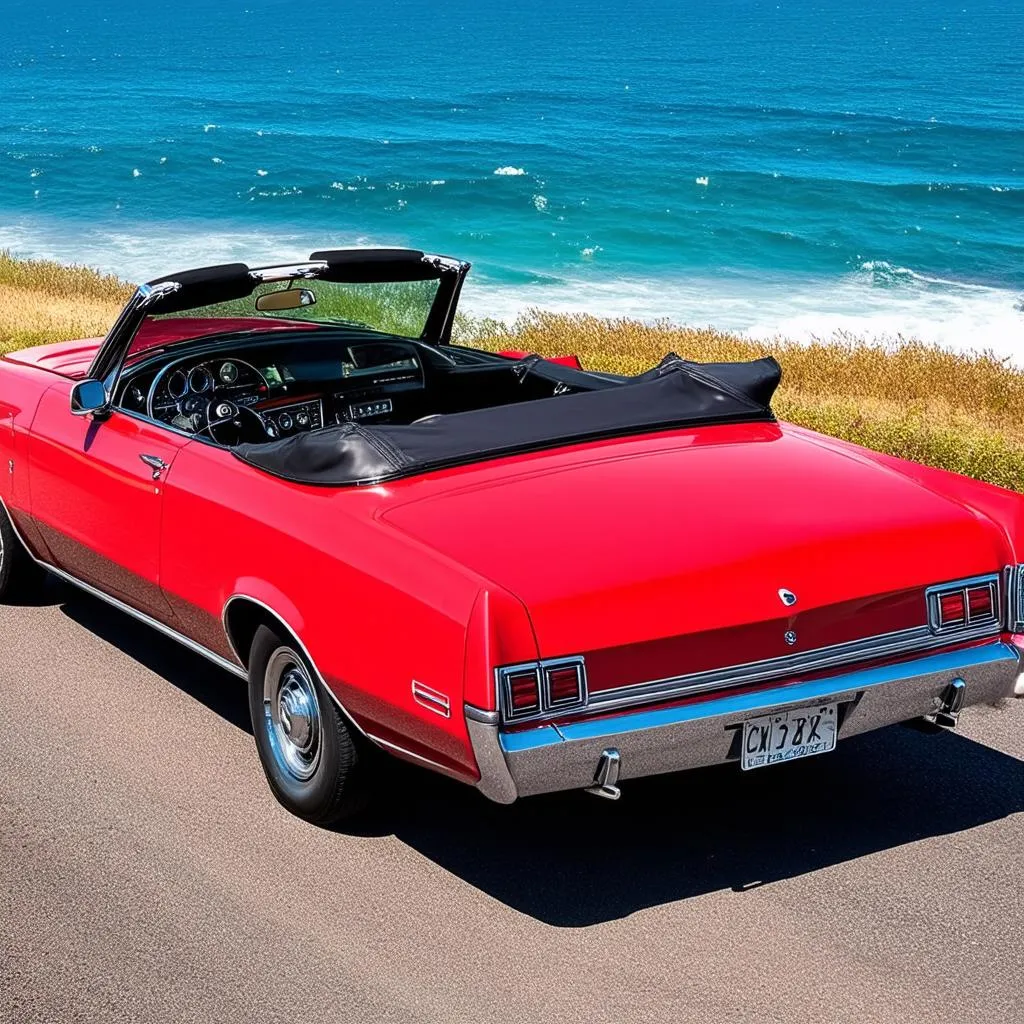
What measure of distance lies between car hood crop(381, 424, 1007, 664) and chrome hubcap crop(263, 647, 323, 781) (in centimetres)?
69

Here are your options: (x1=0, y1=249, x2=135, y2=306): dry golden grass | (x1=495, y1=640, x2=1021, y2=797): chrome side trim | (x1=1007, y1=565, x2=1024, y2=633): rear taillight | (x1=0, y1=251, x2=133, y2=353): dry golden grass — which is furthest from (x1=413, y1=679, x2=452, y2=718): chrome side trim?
(x1=0, y1=249, x2=135, y2=306): dry golden grass

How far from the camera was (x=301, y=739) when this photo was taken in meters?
4.73

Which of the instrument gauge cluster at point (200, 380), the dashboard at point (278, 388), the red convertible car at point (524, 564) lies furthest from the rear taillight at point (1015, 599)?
the instrument gauge cluster at point (200, 380)

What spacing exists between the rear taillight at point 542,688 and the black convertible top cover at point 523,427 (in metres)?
0.99

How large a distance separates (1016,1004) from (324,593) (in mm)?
2124

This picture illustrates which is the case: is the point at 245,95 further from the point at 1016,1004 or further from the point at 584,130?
the point at 1016,1004

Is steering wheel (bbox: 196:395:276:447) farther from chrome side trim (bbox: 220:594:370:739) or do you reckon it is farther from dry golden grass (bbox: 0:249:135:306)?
dry golden grass (bbox: 0:249:135:306)

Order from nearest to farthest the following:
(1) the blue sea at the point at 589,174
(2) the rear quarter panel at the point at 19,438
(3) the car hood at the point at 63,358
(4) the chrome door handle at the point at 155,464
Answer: (4) the chrome door handle at the point at 155,464, (2) the rear quarter panel at the point at 19,438, (3) the car hood at the point at 63,358, (1) the blue sea at the point at 589,174

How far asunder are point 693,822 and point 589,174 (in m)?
54.2

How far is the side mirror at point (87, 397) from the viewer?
555 centimetres

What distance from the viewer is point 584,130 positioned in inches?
2788

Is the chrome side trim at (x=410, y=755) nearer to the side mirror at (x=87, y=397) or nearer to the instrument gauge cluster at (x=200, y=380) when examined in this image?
the side mirror at (x=87, y=397)

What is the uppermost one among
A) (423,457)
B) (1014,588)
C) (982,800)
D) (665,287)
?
(423,457)

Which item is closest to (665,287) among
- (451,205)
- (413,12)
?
(451,205)
